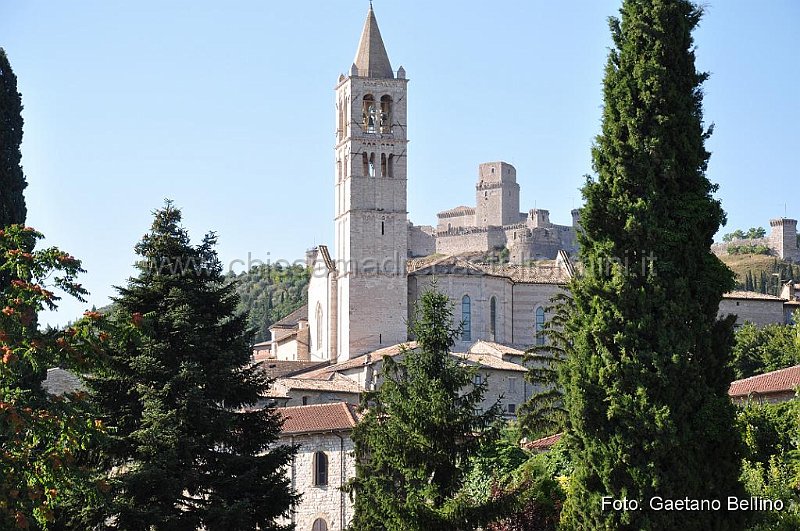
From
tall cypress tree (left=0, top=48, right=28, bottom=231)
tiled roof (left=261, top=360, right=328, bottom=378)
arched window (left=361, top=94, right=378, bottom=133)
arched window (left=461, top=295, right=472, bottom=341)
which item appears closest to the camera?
tall cypress tree (left=0, top=48, right=28, bottom=231)

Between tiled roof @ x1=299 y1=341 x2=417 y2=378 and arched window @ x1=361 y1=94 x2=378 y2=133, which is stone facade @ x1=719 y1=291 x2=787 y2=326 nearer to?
tiled roof @ x1=299 y1=341 x2=417 y2=378

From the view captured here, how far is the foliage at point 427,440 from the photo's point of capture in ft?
74.4

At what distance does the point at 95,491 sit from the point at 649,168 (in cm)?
978

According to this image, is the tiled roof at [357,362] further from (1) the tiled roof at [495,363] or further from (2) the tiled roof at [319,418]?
(2) the tiled roof at [319,418]

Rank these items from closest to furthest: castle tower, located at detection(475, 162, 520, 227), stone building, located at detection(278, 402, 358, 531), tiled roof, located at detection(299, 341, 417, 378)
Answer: stone building, located at detection(278, 402, 358, 531)
tiled roof, located at detection(299, 341, 417, 378)
castle tower, located at detection(475, 162, 520, 227)

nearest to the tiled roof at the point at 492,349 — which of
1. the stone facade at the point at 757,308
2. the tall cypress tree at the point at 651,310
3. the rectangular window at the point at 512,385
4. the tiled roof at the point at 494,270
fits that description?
the rectangular window at the point at 512,385

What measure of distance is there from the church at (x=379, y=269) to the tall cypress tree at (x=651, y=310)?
43.1 metres

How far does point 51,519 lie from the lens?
18078 millimetres

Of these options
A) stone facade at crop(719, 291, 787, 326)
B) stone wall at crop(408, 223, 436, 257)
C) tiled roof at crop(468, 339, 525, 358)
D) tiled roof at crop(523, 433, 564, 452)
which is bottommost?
tiled roof at crop(523, 433, 564, 452)

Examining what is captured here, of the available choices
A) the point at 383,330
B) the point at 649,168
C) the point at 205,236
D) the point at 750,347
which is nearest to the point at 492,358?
the point at 383,330

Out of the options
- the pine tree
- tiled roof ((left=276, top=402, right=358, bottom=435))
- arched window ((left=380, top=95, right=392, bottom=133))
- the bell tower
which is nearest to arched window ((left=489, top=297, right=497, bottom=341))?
the bell tower

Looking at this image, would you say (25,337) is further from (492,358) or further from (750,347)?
(750,347)

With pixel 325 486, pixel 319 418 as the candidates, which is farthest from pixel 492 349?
Answer: pixel 325 486

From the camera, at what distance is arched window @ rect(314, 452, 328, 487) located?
41.8 meters
